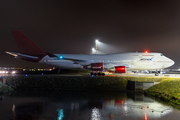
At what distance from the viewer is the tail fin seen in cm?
3014

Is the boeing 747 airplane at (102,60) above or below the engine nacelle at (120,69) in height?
above

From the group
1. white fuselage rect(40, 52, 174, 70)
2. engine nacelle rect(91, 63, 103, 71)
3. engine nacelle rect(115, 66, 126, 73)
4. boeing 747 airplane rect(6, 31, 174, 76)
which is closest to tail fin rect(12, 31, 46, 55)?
boeing 747 airplane rect(6, 31, 174, 76)

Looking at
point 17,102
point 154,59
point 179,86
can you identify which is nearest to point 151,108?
point 179,86

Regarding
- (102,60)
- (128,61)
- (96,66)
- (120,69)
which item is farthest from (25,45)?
(128,61)

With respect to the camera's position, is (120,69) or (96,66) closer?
(120,69)

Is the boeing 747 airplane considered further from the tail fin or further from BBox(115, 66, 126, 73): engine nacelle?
BBox(115, 66, 126, 73): engine nacelle

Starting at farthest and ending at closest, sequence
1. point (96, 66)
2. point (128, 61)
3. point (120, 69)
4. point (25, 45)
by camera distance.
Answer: point (25, 45)
point (128, 61)
point (96, 66)
point (120, 69)

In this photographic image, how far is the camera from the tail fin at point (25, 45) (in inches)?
1187

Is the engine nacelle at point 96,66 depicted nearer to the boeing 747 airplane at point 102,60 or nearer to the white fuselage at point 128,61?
the boeing 747 airplane at point 102,60

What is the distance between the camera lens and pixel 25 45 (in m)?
30.5

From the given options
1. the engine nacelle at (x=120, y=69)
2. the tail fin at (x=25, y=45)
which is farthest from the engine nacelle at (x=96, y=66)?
the tail fin at (x=25, y=45)

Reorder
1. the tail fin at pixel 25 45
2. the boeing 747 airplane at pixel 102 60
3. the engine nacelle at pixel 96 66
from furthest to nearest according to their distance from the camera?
the tail fin at pixel 25 45 < the boeing 747 airplane at pixel 102 60 < the engine nacelle at pixel 96 66

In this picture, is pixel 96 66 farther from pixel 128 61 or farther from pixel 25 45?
pixel 25 45

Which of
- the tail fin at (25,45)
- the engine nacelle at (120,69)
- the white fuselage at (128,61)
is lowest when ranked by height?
the engine nacelle at (120,69)
